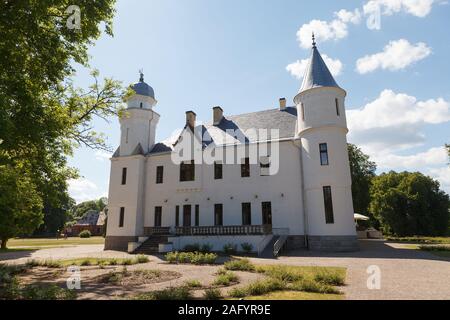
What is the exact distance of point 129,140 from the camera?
2984cm

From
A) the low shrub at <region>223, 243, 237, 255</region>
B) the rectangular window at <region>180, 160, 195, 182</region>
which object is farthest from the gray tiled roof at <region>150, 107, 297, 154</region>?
the low shrub at <region>223, 243, 237, 255</region>

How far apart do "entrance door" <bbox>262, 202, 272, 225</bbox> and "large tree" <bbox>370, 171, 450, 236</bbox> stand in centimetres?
3148

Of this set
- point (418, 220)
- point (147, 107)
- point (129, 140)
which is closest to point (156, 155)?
point (129, 140)

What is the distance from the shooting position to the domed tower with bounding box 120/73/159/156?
2977cm

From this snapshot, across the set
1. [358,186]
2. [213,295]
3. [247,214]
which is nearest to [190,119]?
[247,214]

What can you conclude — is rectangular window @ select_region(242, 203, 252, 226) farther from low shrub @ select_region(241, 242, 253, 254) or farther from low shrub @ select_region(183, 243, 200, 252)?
low shrub @ select_region(183, 243, 200, 252)

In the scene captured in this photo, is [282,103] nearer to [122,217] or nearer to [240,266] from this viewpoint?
[122,217]

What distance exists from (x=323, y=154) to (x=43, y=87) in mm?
18752

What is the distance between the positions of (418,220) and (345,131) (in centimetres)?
3204

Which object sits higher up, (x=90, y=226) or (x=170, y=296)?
(x=90, y=226)

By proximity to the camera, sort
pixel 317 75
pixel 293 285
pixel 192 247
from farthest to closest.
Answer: pixel 317 75, pixel 192 247, pixel 293 285

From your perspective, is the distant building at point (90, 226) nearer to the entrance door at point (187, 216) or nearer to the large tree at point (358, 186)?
the entrance door at point (187, 216)

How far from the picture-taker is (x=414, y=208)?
44.9 m
